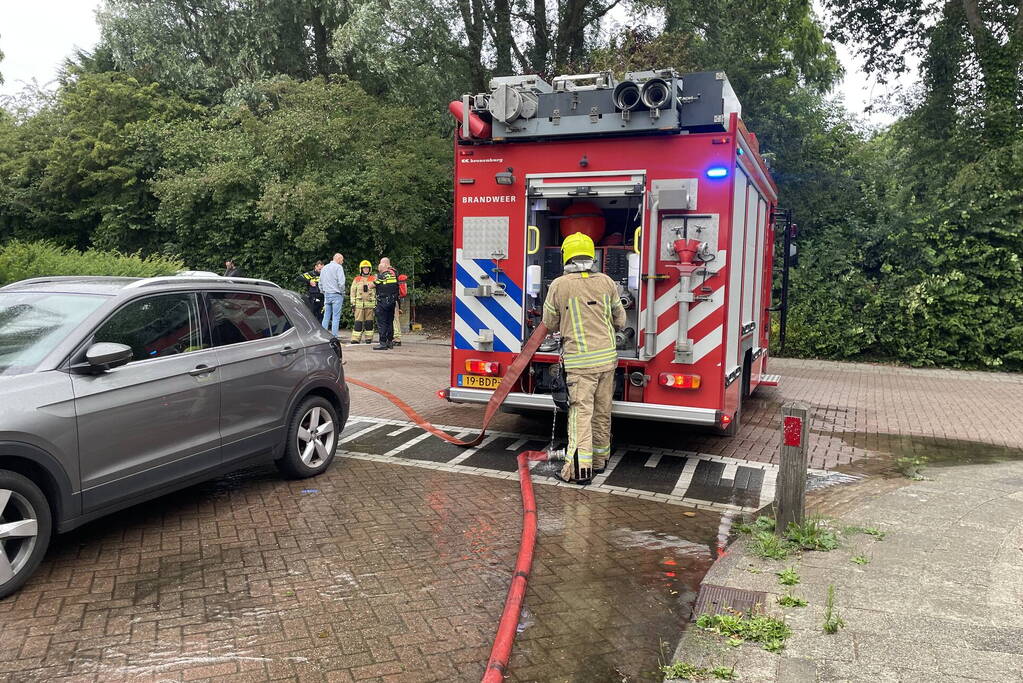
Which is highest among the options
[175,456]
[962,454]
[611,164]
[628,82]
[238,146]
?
[238,146]

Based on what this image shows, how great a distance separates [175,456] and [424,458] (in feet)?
8.52

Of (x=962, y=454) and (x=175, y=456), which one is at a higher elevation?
(x=175, y=456)

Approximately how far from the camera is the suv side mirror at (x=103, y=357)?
429 cm

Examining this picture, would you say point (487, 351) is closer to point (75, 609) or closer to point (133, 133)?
point (75, 609)

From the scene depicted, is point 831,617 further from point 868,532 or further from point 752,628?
point 868,532

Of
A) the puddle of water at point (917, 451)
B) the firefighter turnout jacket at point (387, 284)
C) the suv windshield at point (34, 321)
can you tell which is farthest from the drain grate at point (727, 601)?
the firefighter turnout jacket at point (387, 284)

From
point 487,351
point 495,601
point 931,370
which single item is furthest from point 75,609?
point 931,370

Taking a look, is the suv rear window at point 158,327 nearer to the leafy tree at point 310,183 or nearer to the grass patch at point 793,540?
the grass patch at point 793,540

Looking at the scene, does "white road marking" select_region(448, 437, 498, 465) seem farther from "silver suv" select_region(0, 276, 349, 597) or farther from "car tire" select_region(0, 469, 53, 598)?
"car tire" select_region(0, 469, 53, 598)

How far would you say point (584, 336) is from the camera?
6133 mm

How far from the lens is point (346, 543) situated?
4863 mm

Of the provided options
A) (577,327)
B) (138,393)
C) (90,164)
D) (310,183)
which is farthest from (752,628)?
(90,164)

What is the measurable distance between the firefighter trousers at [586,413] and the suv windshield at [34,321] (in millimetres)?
3326

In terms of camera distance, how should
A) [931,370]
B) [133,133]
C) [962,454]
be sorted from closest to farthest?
[962,454], [931,370], [133,133]
